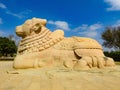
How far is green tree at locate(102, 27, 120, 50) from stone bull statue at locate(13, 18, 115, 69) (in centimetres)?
2266

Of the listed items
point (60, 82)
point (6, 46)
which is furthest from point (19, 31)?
point (6, 46)

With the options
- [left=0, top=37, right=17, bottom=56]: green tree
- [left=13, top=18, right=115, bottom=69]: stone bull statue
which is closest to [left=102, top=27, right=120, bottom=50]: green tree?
[left=0, top=37, right=17, bottom=56]: green tree

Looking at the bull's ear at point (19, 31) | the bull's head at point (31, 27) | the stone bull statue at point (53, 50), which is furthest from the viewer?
the bull's ear at point (19, 31)

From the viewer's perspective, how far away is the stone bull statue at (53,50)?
662 centimetres

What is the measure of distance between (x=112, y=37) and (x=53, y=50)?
942 inches

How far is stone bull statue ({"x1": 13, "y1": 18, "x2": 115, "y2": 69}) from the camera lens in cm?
662

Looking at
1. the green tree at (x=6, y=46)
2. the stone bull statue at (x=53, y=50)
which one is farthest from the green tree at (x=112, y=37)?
the stone bull statue at (x=53, y=50)

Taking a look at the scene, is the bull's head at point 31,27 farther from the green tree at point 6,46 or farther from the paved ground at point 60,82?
the green tree at point 6,46

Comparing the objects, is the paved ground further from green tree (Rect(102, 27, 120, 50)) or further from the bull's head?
green tree (Rect(102, 27, 120, 50))

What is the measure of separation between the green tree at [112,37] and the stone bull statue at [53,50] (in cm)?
2266

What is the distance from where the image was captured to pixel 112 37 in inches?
1163

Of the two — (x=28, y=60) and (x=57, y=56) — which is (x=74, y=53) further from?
(x=28, y=60)

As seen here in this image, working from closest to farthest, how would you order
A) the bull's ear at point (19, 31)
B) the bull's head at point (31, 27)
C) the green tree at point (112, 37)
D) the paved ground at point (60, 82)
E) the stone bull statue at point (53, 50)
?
the paved ground at point (60, 82), the stone bull statue at point (53, 50), the bull's head at point (31, 27), the bull's ear at point (19, 31), the green tree at point (112, 37)

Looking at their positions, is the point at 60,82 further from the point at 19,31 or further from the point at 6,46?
the point at 6,46
